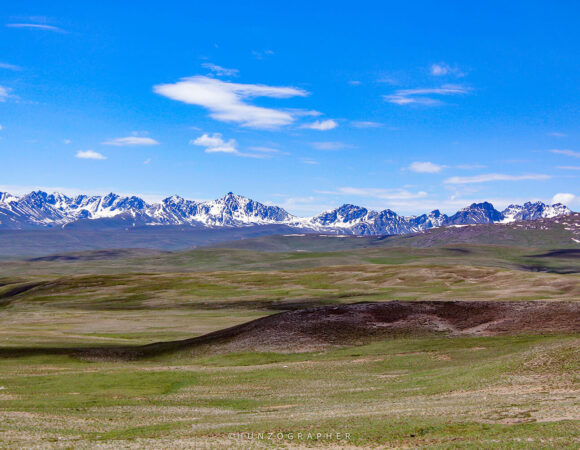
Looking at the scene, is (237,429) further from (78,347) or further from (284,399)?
(78,347)

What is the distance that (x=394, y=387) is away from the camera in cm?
4788

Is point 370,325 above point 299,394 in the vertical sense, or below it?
above

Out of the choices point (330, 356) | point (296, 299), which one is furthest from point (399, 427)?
point (296, 299)

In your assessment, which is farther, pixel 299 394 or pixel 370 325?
pixel 370 325

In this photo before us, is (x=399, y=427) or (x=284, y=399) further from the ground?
(x=399, y=427)

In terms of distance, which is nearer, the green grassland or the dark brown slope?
Result: the green grassland

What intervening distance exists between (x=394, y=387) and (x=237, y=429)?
19540mm

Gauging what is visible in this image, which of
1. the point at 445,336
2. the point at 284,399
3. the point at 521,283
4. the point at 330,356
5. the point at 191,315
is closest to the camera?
the point at 284,399

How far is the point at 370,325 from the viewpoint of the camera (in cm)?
8138

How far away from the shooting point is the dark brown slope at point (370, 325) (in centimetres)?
7525

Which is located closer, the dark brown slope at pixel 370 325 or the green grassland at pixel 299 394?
the green grassland at pixel 299 394

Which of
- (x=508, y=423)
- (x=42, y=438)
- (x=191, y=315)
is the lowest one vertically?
(x=191, y=315)

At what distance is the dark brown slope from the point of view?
75.2 m

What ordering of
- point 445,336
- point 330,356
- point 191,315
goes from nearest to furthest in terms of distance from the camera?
point 330,356
point 445,336
point 191,315
